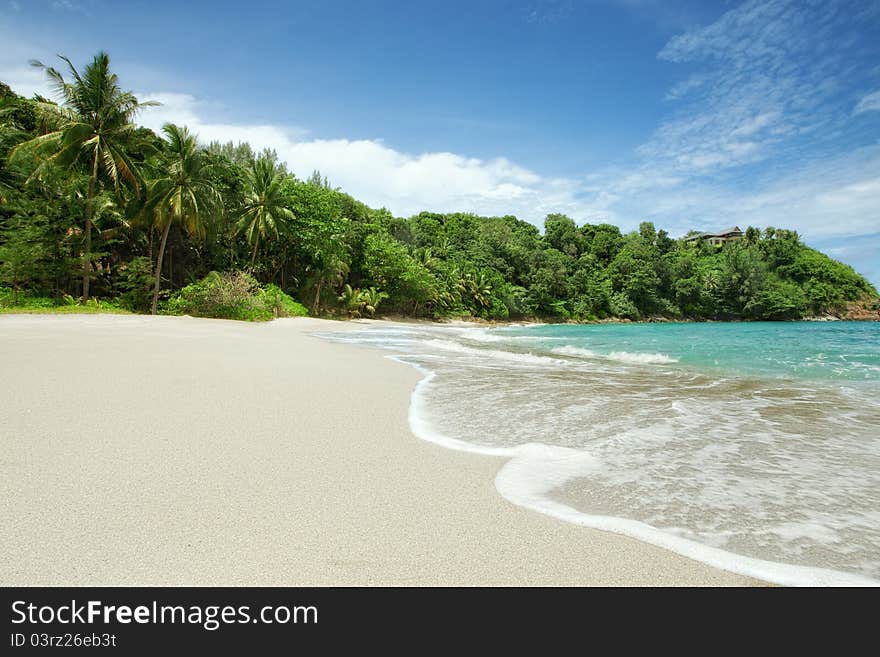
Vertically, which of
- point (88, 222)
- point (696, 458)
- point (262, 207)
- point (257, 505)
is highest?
point (262, 207)

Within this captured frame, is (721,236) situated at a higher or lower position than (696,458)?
higher

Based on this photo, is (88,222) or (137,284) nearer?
(88,222)

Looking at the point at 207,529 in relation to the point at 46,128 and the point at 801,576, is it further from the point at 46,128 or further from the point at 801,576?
the point at 46,128

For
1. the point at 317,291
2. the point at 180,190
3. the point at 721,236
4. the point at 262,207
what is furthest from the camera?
the point at 721,236

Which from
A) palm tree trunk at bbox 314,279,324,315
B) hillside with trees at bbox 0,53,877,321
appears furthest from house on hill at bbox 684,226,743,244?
palm tree trunk at bbox 314,279,324,315

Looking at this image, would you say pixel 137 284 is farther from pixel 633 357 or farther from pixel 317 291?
pixel 633 357

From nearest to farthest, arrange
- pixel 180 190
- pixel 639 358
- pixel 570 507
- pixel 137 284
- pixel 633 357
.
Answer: pixel 570 507
pixel 639 358
pixel 633 357
pixel 180 190
pixel 137 284

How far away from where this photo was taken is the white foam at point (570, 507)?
1.72m

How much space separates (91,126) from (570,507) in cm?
2343

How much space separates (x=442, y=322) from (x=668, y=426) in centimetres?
3507

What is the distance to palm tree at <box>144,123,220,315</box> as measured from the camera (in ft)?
64.2

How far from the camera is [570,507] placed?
7.43 feet

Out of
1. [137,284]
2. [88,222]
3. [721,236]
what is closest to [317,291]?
[137,284]

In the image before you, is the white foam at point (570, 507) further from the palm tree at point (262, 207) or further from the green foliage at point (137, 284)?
the palm tree at point (262, 207)
